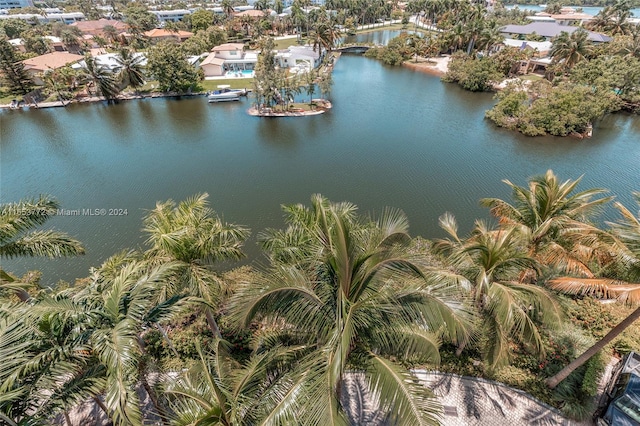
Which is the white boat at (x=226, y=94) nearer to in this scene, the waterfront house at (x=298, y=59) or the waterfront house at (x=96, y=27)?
the waterfront house at (x=298, y=59)

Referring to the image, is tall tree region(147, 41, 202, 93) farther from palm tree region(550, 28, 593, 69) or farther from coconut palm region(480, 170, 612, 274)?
palm tree region(550, 28, 593, 69)

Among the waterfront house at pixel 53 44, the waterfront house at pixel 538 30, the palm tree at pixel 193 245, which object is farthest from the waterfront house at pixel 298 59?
the palm tree at pixel 193 245

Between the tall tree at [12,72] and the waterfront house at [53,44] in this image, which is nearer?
the tall tree at [12,72]

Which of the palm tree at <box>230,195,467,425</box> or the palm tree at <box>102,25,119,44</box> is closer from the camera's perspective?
the palm tree at <box>230,195,467,425</box>

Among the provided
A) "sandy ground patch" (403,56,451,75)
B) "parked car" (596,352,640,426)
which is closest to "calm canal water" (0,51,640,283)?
"parked car" (596,352,640,426)

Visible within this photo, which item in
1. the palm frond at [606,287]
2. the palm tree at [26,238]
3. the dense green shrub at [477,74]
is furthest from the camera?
the dense green shrub at [477,74]

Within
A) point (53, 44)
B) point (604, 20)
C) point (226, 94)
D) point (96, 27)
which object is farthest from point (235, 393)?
point (96, 27)

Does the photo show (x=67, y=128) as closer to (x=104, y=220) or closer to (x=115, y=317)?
(x=104, y=220)
